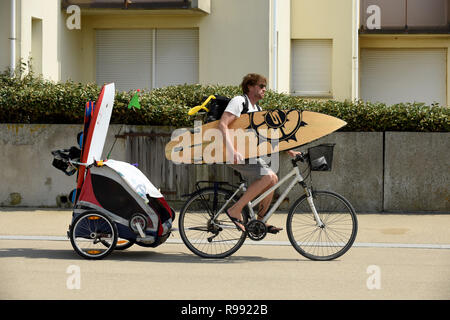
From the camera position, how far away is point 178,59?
19797mm

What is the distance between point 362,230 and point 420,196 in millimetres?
1942

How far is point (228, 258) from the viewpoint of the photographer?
29.6ft

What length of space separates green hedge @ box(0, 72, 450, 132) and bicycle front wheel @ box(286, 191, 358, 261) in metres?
4.40

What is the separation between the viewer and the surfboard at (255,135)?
904 cm

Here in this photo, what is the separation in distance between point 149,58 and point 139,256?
11226 millimetres

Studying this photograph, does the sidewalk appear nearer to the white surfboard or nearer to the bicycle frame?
the bicycle frame

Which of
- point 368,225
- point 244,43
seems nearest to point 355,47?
point 244,43

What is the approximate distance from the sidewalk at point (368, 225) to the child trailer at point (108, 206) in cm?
173

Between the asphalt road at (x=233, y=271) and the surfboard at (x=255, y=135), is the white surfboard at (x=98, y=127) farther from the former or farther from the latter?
the asphalt road at (x=233, y=271)

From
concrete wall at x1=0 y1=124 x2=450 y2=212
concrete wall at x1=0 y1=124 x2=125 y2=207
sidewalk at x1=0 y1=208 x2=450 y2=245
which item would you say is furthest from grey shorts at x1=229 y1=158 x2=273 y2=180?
concrete wall at x1=0 y1=124 x2=125 y2=207

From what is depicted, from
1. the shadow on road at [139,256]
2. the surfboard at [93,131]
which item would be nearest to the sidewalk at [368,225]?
the shadow on road at [139,256]

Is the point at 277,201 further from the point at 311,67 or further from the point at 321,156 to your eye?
the point at 311,67

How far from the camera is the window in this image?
1978 cm
